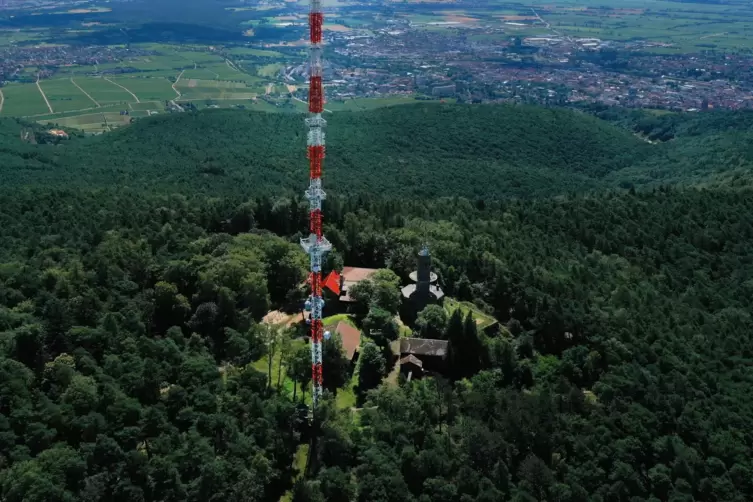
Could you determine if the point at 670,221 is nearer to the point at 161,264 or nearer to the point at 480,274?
the point at 480,274

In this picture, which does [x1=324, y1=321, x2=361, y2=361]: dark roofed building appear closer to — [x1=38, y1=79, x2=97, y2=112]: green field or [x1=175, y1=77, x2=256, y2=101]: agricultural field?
[x1=175, y1=77, x2=256, y2=101]: agricultural field

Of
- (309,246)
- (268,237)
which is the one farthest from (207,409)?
(268,237)

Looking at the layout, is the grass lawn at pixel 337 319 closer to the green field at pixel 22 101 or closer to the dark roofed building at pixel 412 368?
the dark roofed building at pixel 412 368

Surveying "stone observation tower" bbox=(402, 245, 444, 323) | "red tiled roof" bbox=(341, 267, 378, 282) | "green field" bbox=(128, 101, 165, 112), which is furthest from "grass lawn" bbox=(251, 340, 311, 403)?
"green field" bbox=(128, 101, 165, 112)

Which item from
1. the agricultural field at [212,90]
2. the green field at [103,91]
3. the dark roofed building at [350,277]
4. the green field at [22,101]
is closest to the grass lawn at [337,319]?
the dark roofed building at [350,277]

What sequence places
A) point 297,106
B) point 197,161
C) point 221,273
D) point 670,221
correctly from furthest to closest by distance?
point 297,106 → point 197,161 → point 670,221 → point 221,273

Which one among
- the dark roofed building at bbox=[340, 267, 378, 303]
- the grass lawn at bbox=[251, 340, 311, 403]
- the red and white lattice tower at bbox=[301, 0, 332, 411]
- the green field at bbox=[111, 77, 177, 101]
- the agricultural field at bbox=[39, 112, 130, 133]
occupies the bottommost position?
the agricultural field at bbox=[39, 112, 130, 133]
